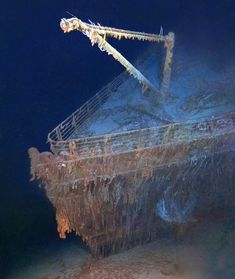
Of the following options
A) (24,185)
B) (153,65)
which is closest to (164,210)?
(153,65)

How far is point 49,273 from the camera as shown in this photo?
9336 mm

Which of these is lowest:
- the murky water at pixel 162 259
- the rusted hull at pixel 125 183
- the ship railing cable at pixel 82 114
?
the murky water at pixel 162 259

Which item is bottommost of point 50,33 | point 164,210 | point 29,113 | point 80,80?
point 164,210

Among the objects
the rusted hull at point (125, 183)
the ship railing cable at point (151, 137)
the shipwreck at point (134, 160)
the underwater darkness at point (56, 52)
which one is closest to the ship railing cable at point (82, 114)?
the shipwreck at point (134, 160)

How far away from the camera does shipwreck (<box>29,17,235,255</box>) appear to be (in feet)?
24.1

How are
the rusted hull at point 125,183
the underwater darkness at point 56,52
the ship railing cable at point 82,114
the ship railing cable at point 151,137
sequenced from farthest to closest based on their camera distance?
1. the underwater darkness at point 56,52
2. the ship railing cable at point 82,114
3. the ship railing cable at point 151,137
4. the rusted hull at point 125,183

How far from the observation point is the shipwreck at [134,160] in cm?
736

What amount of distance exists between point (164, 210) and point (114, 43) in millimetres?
8559

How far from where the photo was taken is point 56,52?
14.7 meters

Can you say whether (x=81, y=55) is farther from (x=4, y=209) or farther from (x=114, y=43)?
(x=4, y=209)

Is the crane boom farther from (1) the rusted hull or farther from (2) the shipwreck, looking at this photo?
(1) the rusted hull

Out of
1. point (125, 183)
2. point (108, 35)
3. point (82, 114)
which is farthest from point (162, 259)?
point (108, 35)

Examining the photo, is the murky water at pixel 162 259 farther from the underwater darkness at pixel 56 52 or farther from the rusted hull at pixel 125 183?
the underwater darkness at pixel 56 52

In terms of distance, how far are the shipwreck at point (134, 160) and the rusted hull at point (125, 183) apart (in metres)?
0.02
